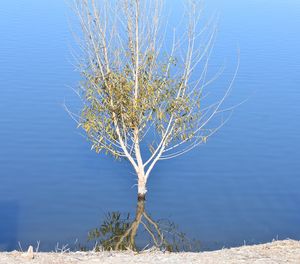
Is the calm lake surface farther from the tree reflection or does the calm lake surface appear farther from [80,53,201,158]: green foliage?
[80,53,201,158]: green foliage

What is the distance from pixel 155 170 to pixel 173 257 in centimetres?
1427

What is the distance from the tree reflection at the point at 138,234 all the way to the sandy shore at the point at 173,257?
4.92 meters

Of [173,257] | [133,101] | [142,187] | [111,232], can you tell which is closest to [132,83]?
[133,101]

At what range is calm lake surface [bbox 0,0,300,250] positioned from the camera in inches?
1026

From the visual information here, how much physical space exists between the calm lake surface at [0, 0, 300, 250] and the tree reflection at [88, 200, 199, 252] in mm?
396

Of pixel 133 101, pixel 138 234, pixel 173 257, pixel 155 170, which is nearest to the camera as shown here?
pixel 173 257

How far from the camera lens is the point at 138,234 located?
2508 centimetres

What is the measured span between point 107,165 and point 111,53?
556cm

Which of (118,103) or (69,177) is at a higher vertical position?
(118,103)

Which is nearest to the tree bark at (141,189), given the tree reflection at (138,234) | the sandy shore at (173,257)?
the tree reflection at (138,234)

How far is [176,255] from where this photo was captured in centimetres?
1805

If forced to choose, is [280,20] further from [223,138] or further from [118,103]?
[118,103]

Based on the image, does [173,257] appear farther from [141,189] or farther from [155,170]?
[155,170]

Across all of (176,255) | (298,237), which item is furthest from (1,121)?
(176,255)
